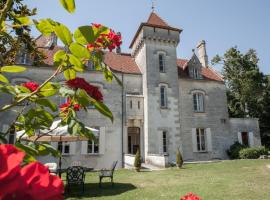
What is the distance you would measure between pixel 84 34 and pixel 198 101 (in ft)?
75.5

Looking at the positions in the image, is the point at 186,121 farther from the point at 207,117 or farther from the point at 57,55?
the point at 57,55

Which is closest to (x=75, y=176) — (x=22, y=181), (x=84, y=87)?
(x=84, y=87)

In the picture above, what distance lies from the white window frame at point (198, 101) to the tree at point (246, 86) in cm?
1357

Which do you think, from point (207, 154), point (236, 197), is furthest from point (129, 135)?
point (236, 197)

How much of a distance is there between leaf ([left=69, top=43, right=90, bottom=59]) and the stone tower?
57.7 ft

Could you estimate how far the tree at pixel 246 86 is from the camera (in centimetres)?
3362

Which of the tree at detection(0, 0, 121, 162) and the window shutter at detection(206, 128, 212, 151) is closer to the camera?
the tree at detection(0, 0, 121, 162)

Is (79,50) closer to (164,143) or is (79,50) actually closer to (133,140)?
(164,143)

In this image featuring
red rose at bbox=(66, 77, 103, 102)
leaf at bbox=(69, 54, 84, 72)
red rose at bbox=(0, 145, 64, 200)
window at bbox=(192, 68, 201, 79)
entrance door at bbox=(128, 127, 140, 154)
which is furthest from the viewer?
window at bbox=(192, 68, 201, 79)

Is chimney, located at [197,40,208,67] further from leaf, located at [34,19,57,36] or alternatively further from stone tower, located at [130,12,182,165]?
leaf, located at [34,19,57,36]

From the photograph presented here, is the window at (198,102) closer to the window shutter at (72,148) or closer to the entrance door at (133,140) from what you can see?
the entrance door at (133,140)

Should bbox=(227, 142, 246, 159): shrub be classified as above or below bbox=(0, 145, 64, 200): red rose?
below

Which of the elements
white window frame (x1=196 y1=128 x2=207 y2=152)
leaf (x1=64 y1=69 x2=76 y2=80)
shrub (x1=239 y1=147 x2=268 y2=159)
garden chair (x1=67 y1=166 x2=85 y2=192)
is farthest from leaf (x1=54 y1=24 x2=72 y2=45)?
shrub (x1=239 y1=147 x2=268 y2=159)

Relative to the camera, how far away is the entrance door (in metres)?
22.2
